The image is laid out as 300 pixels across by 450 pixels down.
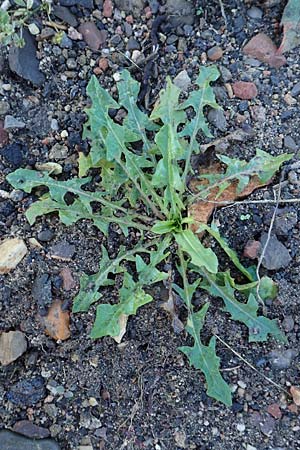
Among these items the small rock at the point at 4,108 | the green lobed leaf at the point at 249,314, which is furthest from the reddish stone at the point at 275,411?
the small rock at the point at 4,108

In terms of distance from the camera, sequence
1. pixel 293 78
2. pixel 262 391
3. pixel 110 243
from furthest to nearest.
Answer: pixel 293 78
pixel 110 243
pixel 262 391

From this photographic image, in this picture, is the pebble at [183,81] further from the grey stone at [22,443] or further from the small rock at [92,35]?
the grey stone at [22,443]

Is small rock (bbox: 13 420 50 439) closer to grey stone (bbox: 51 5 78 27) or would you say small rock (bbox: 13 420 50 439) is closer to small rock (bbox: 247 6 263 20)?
grey stone (bbox: 51 5 78 27)

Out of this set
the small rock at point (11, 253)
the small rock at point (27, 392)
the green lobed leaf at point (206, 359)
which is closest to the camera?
the green lobed leaf at point (206, 359)

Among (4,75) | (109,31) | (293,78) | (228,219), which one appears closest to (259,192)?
(228,219)

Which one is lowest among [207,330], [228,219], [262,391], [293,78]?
[262,391]

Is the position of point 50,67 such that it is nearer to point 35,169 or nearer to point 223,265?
point 35,169
